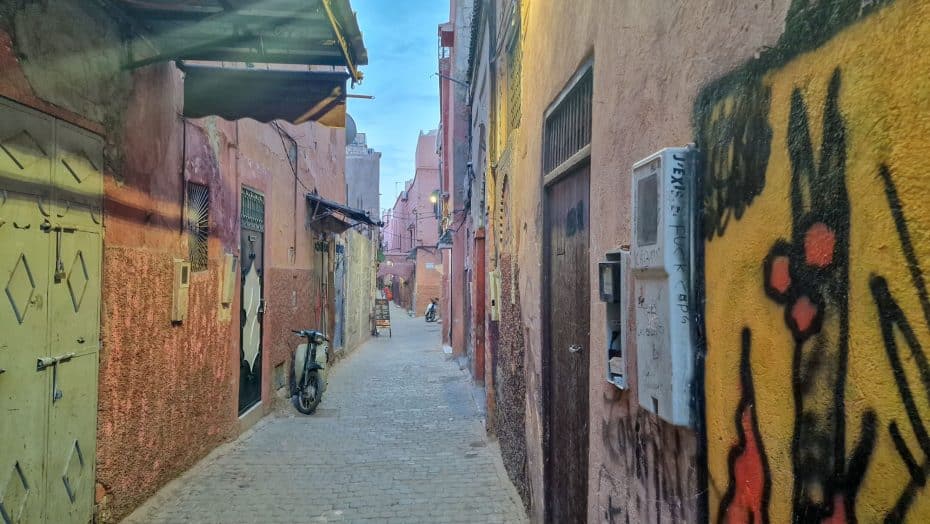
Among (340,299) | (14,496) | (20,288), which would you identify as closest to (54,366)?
(20,288)

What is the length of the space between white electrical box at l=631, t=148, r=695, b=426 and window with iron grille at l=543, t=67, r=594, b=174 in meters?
1.42

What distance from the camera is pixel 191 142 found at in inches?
229

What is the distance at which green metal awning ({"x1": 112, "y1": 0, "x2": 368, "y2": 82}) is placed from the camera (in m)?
4.36

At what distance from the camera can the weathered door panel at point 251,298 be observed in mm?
7558

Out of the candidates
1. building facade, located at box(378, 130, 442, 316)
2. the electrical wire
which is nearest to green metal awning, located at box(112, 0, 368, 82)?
the electrical wire

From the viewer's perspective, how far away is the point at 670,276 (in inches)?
72.3

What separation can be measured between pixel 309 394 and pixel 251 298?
1753 mm

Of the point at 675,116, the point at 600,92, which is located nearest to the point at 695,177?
the point at 675,116

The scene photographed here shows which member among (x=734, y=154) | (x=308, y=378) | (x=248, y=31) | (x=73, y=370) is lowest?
(x=308, y=378)

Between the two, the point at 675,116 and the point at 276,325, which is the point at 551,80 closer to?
the point at 675,116

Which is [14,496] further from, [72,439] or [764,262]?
[764,262]

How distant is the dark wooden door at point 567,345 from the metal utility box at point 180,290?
10.3 feet

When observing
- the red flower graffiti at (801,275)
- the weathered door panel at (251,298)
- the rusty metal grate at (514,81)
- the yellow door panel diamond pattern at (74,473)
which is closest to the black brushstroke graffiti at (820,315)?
the red flower graffiti at (801,275)

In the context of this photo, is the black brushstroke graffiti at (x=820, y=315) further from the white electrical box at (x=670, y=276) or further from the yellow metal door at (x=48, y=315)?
the yellow metal door at (x=48, y=315)
